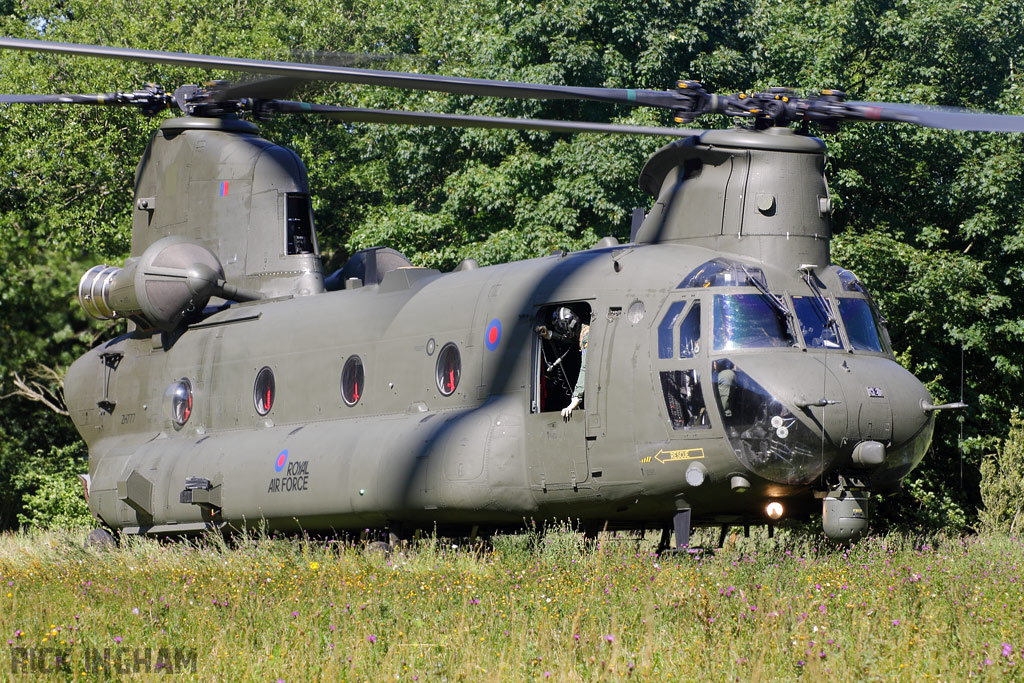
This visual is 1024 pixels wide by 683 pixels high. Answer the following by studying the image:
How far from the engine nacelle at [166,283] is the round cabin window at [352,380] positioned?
129 inches

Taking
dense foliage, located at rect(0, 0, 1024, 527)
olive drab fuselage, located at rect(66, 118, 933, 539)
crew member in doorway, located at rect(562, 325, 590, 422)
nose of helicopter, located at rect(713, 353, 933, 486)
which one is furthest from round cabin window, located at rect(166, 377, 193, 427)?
nose of helicopter, located at rect(713, 353, 933, 486)

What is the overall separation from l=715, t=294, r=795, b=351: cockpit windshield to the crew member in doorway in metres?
1.41

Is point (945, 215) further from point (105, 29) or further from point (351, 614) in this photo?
point (105, 29)

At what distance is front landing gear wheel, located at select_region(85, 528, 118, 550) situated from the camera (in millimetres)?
17152

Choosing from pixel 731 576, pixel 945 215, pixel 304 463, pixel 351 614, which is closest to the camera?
pixel 351 614

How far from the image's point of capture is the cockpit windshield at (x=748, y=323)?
12016 millimetres

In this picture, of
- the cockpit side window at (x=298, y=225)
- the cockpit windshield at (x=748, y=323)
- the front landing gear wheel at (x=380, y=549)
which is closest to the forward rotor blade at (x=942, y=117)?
the cockpit windshield at (x=748, y=323)

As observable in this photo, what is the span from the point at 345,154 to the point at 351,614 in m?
26.5

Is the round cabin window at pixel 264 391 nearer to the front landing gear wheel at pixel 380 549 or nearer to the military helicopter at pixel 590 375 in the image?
the military helicopter at pixel 590 375

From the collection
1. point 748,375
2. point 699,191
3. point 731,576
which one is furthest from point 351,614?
point 699,191

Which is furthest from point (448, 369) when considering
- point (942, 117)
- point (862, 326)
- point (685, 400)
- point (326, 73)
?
point (942, 117)

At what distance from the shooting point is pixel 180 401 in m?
17.4

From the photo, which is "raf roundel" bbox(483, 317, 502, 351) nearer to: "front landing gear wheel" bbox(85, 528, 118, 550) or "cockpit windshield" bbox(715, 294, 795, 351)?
"cockpit windshield" bbox(715, 294, 795, 351)

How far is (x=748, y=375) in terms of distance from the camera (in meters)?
11.8
